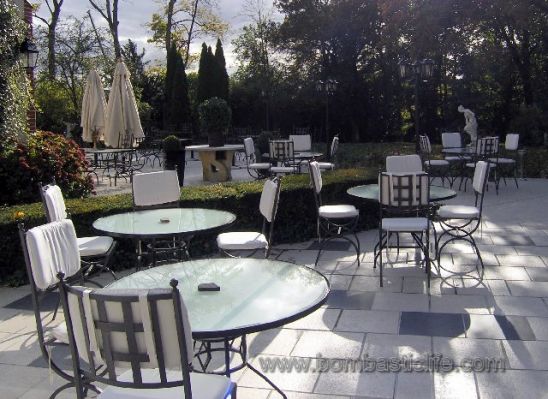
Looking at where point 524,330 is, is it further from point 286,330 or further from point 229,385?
point 229,385

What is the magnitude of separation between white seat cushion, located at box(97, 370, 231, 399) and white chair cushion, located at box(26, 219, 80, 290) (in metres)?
0.57

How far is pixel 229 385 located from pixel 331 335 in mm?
1485

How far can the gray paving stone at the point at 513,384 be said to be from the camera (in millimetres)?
2510

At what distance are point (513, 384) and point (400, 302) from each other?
4.09ft

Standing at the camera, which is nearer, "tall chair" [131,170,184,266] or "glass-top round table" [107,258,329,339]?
"glass-top round table" [107,258,329,339]

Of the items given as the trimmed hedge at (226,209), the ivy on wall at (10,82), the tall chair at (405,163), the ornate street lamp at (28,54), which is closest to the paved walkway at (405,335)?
the trimmed hedge at (226,209)

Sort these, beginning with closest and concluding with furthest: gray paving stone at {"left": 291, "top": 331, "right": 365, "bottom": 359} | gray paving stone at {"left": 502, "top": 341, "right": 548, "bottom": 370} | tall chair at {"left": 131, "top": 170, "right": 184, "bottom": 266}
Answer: gray paving stone at {"left": 502, "top": 341, "right": 548, "bottom": 370}, gray paving stone at {"left": 291, "top": 331, "right": 365, "bottom": 359}, tall chair at {"left": 131, "top": 170, "right": 184, "bottom": 266}

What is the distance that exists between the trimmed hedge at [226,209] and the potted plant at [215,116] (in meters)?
3.72

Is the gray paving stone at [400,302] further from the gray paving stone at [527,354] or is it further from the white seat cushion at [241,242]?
the white seat cushion at [241,242]

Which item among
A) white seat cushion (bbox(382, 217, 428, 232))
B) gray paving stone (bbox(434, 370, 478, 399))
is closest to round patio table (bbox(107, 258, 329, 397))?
gray paving stone (bbox(434, 370, 478, 399))

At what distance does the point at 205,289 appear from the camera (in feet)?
7.34

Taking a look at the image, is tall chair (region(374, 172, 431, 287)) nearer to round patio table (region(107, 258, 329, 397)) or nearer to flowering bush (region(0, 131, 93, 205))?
round patio table (region(107, 258, 329, 397))

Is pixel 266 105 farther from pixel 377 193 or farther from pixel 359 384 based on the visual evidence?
pixel 359 384

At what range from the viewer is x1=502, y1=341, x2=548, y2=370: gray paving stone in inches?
110
